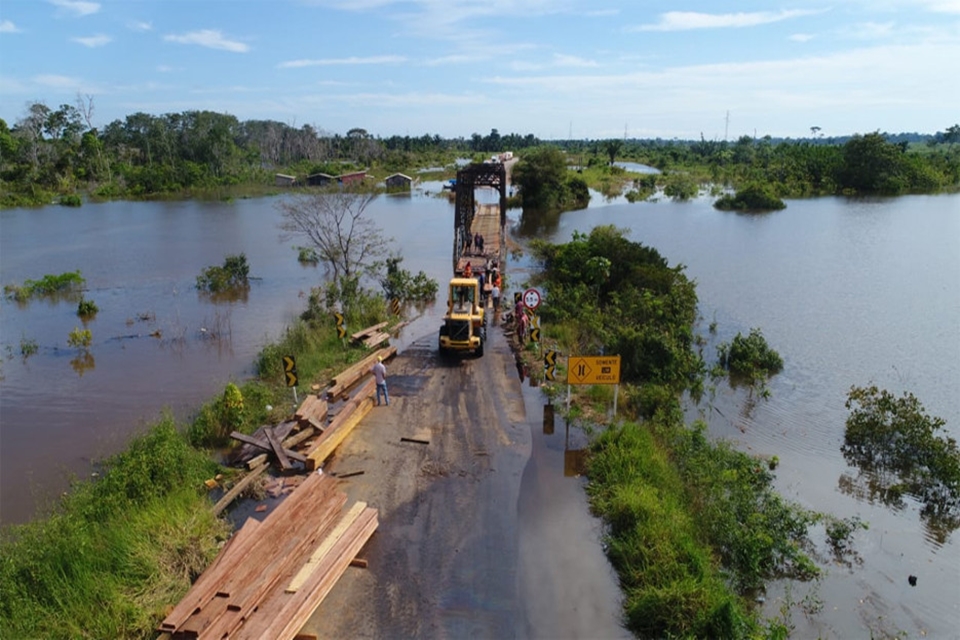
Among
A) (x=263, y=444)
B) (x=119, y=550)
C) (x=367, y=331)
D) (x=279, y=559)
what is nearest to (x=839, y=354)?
(x=367, y=331)

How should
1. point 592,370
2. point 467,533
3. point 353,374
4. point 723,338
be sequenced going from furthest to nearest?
point 723,338 → point 353,374 → point 592,370 → point 467,533

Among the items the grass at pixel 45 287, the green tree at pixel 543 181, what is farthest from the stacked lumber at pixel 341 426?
the green tree at pixel 543 181

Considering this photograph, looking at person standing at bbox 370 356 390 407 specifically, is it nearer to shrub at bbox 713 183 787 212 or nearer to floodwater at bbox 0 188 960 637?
floodwater at bbox 0 188 960 637

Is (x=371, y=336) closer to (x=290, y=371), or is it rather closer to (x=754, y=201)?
(x=290, y=371)

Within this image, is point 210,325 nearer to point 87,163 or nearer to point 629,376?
point 629,376

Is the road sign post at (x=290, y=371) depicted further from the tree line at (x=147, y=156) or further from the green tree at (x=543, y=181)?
the tree line at (x=147, y=156)

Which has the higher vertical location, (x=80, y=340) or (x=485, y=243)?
(x=485, y=243)

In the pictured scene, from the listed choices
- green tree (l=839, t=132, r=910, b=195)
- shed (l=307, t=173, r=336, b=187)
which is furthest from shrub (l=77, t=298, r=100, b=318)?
green tree (l=839, t=132, r=910, b=195)

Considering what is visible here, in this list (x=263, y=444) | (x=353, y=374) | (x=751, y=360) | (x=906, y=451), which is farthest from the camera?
(x=751, y=360)
